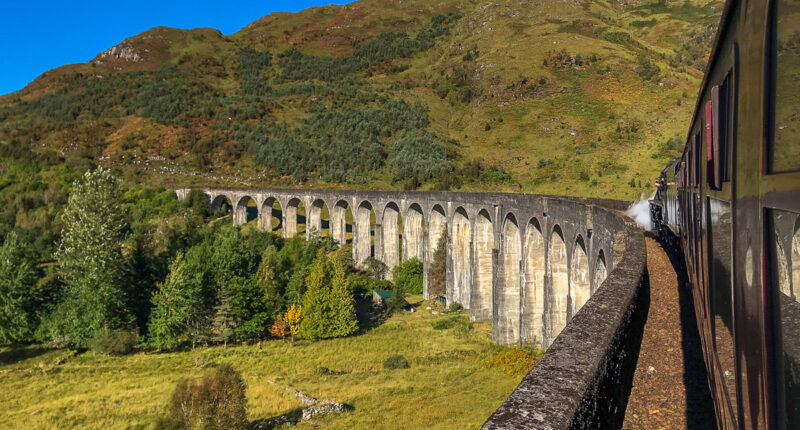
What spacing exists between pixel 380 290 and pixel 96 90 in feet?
306

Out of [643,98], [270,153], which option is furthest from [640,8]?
[270,153]

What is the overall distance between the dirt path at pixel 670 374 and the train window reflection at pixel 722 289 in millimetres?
2082

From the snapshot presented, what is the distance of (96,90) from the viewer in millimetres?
100188

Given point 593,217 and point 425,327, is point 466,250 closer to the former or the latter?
point 425,327

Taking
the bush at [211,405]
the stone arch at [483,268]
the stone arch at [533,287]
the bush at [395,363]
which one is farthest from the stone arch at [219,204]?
the stone arch at [533,287]

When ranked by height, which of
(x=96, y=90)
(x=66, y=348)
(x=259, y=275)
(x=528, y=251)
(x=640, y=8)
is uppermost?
(x=640, y=8)

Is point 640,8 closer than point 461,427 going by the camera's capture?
No

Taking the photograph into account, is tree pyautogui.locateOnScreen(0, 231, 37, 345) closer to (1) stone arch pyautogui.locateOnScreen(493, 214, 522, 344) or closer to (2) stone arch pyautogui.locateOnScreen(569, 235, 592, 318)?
(1) stone arch pyautogui.locateOnScreen(493, 214, 522, 344)

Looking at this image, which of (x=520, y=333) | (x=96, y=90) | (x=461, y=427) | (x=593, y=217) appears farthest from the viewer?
(x=96, y=90)

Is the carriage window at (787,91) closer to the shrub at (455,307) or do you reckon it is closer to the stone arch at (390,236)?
the shrub at (455,307)

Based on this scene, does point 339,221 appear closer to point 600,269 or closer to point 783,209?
point 600,269

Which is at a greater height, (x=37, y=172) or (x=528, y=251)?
(x=37, y=172)

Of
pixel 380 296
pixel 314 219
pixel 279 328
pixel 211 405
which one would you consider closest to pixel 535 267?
pixel 211 405

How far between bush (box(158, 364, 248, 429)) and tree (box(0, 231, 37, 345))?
17212mm
